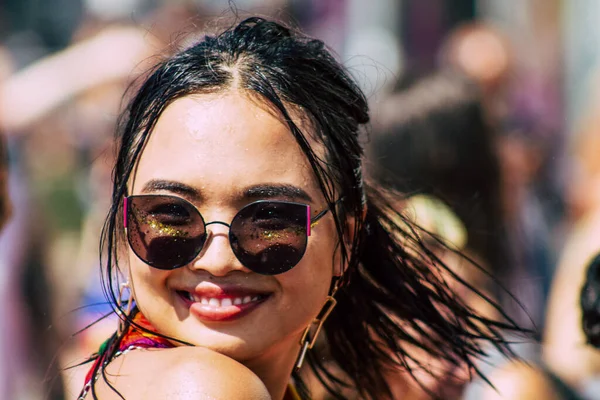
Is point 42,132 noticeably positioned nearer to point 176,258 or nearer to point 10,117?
point 10,117

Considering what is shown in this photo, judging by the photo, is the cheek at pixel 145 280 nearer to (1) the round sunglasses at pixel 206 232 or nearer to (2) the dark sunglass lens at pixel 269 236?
(1) the round sunglasses at pixel 206 232

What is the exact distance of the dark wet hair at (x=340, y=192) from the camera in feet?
7.84

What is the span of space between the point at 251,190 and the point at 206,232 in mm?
134

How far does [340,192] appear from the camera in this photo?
2465mm

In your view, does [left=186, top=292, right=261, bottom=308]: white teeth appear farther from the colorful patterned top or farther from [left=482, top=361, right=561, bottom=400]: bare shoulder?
[left=482, top=361, right=561, bottom=400]: bare shoulder

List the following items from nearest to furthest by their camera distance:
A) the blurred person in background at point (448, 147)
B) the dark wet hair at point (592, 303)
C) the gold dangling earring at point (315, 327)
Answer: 1. the gold dangling earring at point (315, 327)
2. the dark wet hair at point (592, 303)
3. the blurred person in background at point (448, 147)

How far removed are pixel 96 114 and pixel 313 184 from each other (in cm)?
364

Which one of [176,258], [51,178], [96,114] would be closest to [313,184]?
[176,258]

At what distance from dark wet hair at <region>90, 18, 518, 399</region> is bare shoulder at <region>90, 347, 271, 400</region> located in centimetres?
14

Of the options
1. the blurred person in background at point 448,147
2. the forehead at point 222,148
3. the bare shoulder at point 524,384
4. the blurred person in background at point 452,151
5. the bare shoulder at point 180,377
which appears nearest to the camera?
the bare shoulder at point 180,377

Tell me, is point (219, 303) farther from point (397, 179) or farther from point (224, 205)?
point (397, 179)

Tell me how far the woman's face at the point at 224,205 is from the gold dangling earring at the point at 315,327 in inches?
7.3

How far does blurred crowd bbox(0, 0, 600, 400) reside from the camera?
3.69 meters

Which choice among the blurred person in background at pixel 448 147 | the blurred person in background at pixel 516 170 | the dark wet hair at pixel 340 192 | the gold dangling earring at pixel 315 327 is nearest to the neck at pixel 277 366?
the gold dangling earring at pixel 315 327
